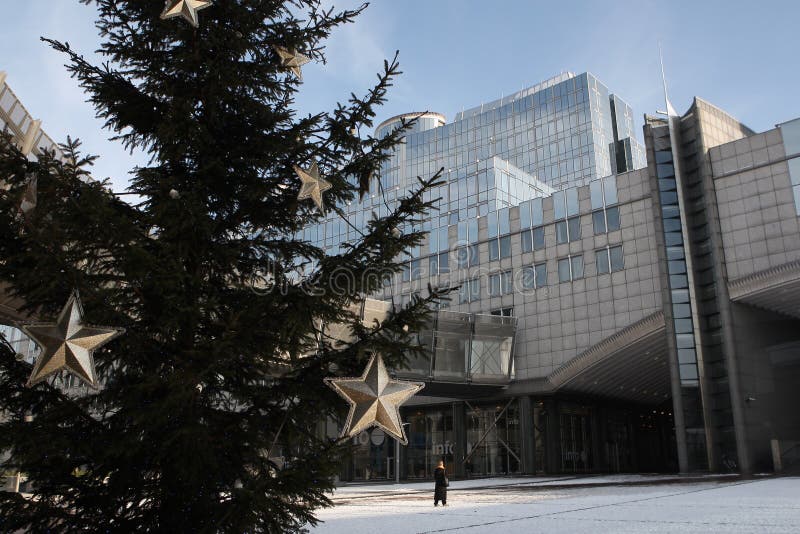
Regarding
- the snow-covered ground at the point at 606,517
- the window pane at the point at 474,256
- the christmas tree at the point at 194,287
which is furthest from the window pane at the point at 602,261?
the christmas tree at the point at 194,287

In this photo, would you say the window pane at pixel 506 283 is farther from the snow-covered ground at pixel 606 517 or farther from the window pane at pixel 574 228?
the snow-covered ground at pixel 606 517

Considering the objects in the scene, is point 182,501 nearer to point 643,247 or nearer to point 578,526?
point 578,526

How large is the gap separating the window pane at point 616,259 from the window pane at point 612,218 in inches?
57.0

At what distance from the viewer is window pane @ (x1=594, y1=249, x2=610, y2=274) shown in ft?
151

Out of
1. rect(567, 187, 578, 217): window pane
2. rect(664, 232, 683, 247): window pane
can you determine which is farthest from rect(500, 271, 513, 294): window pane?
rect(664, 232, 683, 247): window pane

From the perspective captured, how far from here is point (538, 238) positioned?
50.2 meters

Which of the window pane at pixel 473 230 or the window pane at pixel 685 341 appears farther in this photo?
the window pane at pixel 473 230

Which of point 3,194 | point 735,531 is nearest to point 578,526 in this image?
point 735,531

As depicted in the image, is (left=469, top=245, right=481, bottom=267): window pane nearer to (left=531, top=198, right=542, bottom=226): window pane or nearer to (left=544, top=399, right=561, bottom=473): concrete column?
(left=531, top=198, right=542, bottom=226): window pane

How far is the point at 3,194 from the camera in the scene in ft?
18.0

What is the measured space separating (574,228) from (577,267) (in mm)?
2908

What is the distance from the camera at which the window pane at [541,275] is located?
49.3 meters

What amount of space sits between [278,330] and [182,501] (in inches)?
68.4

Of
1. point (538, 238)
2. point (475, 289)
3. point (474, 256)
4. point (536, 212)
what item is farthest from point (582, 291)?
point (474, 256)
